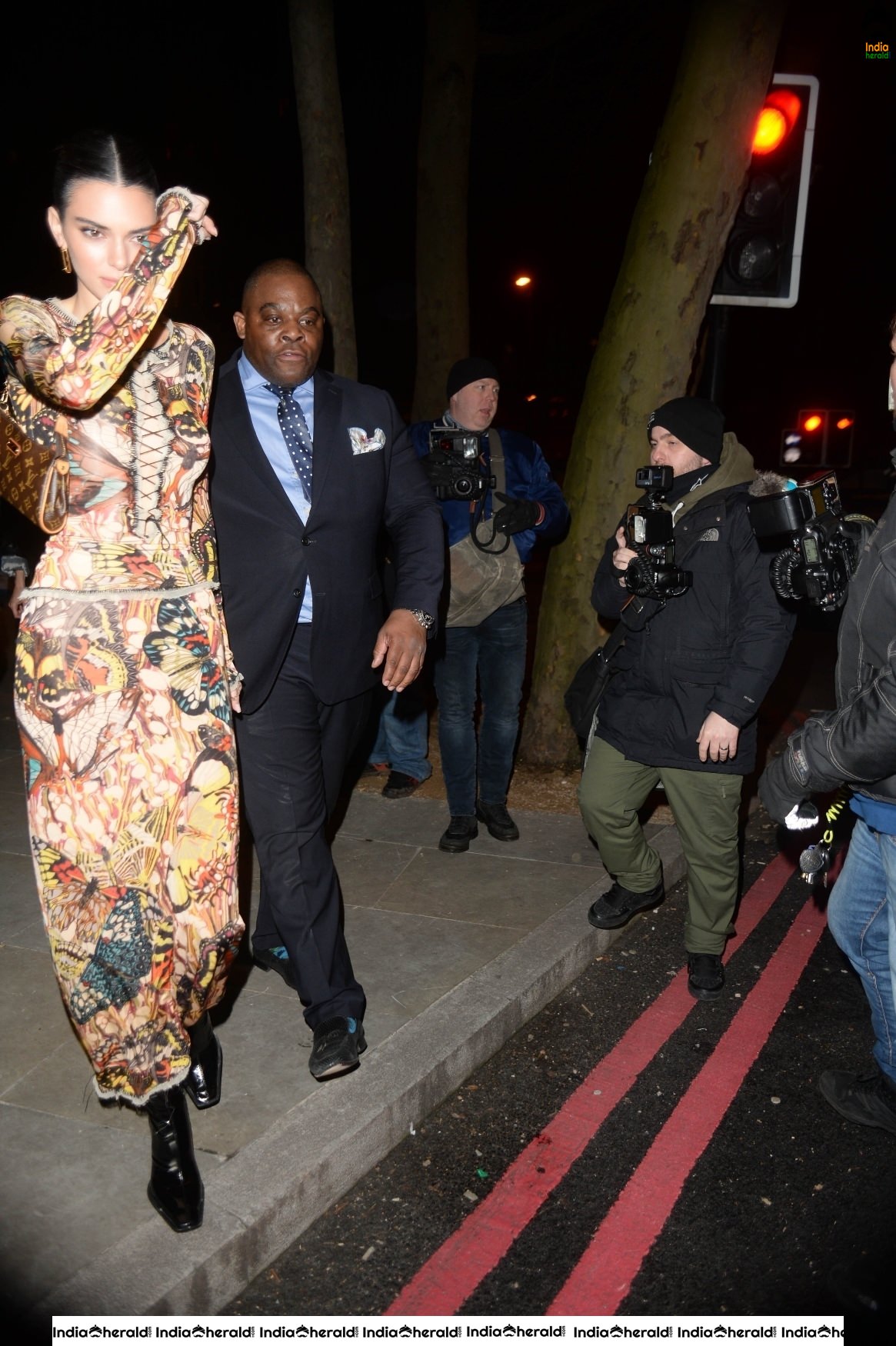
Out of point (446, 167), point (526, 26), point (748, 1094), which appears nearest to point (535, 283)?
point (526, 26)

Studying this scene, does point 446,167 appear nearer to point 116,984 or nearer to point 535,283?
point 116,984

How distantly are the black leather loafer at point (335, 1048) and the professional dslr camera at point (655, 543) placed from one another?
179cm

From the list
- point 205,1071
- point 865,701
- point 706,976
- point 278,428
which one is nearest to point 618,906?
point 706,976

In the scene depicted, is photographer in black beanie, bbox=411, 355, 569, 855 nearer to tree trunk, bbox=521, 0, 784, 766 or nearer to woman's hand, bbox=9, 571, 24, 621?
tree trunk, bbox=521, 0, 784, 766

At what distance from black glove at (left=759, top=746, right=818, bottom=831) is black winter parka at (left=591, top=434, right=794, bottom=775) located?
0.80 m

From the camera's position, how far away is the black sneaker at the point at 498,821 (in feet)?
17.0

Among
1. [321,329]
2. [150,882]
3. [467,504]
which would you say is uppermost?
[321,329]

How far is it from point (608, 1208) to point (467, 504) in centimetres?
311

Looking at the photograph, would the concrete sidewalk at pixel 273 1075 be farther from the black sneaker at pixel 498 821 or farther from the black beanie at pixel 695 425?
the black beanie at pixel 695 425

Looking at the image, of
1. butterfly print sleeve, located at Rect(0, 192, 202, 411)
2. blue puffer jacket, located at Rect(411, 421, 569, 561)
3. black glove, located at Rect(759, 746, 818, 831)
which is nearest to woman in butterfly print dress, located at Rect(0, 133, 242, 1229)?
butterfly print sleeve, located at Rect(0, 192, 202, 411)

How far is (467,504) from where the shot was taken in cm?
500

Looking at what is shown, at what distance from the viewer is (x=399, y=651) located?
10.2 ft

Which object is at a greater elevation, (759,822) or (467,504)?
(467,504)

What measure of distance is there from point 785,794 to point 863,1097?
111cm
